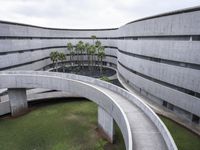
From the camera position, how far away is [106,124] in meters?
23.5

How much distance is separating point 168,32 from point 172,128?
14.5 meters

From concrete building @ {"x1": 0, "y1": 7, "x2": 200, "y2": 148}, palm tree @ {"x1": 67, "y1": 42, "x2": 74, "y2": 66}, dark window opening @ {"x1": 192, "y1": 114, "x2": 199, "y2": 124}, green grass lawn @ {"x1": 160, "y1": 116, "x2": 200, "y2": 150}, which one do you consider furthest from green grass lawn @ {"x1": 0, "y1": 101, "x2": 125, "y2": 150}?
→ palm tree @ {"x1": 67, "y1": 42, "x2": 74, "y2": 66}

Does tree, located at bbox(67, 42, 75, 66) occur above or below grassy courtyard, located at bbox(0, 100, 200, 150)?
above

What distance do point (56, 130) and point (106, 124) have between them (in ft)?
27.2

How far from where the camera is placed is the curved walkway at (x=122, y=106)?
13.8 metres

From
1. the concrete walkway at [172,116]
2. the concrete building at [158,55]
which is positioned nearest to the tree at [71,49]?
the concrete building at [158,55]

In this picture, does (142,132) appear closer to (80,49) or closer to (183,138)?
(183,138)

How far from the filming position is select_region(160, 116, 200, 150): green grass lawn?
20.2 meters

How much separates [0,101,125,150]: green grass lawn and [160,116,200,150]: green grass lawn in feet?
23.3

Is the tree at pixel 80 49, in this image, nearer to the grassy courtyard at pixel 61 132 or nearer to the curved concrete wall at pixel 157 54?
the curved concrete wall at pixel 157 54

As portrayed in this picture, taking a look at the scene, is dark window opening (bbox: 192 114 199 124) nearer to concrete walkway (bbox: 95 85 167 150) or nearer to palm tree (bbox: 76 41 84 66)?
concrete walkway (bbox: 95 85 167 150)

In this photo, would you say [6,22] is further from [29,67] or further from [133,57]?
[133,57]

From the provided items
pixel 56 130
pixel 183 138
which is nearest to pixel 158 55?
pixel 183 138

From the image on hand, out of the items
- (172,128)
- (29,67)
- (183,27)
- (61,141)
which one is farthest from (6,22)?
(172,128)
